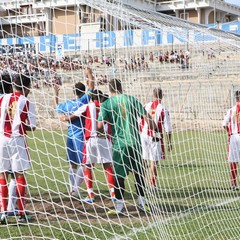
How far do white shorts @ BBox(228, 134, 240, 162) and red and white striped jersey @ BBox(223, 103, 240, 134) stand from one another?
108 millimetres

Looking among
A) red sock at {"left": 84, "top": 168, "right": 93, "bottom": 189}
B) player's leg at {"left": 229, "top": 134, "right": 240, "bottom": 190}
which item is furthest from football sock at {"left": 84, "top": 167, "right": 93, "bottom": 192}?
player's leg at {"left": 229, "top": 134, "right": 240, "bottom": 190}

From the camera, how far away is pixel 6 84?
7.07 m

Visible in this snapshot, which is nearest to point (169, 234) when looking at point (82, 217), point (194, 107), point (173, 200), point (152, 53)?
point (82, 217)

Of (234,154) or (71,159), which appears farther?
(234,154)

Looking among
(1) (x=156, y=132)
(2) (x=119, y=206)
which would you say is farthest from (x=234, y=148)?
(2) (x=119, y=206)

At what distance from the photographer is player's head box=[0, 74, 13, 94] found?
6.98m

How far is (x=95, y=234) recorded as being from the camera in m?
6.60

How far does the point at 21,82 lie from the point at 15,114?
392 mm

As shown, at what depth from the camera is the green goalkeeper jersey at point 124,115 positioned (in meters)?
7.17

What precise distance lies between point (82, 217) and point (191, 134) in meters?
10.6

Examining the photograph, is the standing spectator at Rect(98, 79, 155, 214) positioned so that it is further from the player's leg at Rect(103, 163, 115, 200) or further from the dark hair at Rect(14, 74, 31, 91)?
the dark hair at Rect(14, 74, 31, 91)

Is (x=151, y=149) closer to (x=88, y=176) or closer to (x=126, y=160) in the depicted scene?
(x=88, y=176)

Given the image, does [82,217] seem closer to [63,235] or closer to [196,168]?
[63,235]

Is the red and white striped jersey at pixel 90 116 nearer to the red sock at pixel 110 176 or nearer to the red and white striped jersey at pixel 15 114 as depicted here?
the red sock at pixel 110 176
